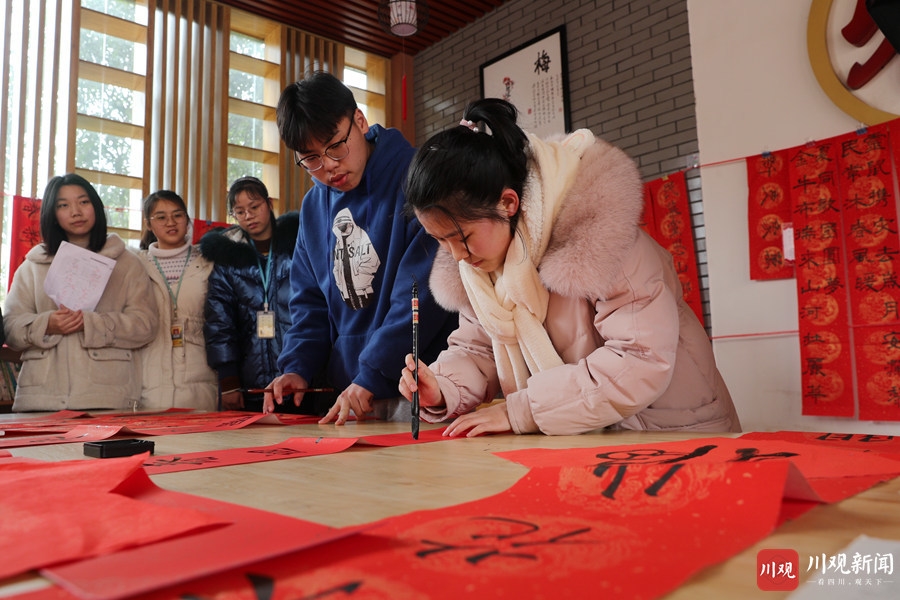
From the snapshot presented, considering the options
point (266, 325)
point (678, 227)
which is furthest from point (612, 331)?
point (678, 227)

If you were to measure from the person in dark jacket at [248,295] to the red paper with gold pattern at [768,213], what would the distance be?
192cm

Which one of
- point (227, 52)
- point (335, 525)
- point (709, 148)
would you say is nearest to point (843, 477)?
point (335, 525)

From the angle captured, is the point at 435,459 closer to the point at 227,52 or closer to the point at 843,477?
the point at 843,477

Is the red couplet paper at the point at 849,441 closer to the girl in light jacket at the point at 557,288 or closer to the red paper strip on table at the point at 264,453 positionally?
the girl in light jacket at the point at 557,288

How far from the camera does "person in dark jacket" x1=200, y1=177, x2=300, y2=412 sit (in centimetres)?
263

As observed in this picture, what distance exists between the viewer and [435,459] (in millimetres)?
831

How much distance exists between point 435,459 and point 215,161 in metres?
4.39

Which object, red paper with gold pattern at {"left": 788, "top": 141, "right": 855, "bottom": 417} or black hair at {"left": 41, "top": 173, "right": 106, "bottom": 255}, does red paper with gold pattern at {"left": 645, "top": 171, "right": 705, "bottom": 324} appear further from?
black hair at {"left": 41, "top": 173, "right": 106, "bottom": 255}

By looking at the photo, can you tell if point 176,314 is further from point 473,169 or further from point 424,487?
point 424,487

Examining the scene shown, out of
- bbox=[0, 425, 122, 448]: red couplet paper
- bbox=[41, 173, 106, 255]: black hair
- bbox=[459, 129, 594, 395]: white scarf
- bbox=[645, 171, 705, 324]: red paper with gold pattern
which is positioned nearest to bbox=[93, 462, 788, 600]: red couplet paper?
bbox=[459, 129, 594, 395]: white scarf

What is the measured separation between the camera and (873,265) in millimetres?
2537

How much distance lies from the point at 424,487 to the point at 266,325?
2061 millimetres

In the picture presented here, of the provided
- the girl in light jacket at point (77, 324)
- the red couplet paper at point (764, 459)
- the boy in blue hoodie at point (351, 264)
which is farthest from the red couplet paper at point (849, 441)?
the girl in light jacket at point (77, 324)

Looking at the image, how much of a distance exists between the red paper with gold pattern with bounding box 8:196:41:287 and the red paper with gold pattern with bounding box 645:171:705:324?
3.55 m
